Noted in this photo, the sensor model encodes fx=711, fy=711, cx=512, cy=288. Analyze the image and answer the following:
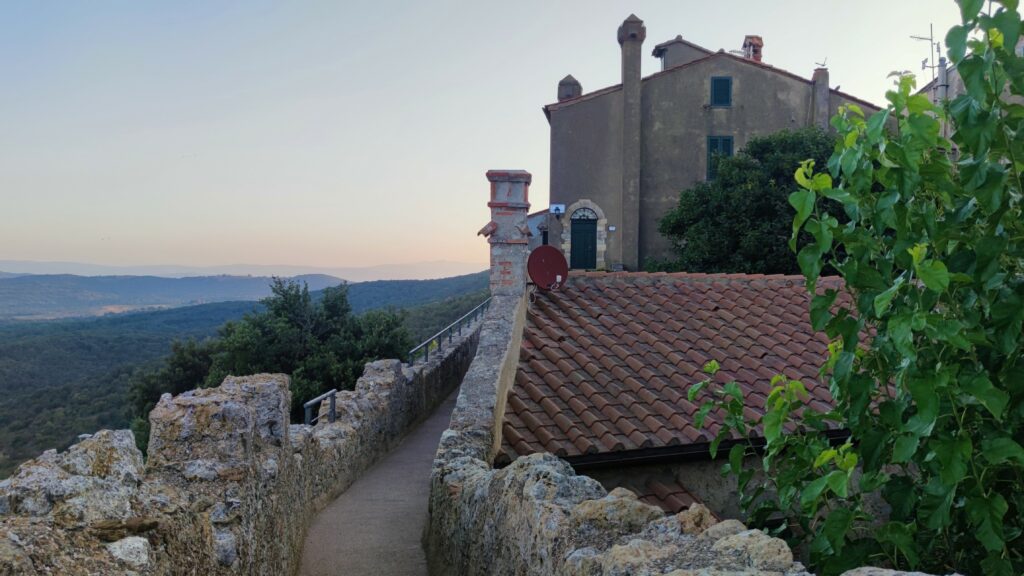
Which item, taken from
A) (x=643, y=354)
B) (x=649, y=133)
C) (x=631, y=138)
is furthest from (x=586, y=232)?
(x=643, y=354)

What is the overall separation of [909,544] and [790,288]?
7.66 meters

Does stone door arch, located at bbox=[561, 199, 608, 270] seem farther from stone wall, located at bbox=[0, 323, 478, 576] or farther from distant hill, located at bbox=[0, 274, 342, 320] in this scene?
distant hill, located at bbox=[0, 274, 342, 320]

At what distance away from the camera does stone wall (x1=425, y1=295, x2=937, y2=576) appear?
8.45ft

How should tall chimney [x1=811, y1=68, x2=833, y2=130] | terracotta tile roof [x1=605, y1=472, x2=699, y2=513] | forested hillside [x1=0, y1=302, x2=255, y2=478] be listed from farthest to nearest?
forested hillside [x1=0, y1=302, x2=255, y2=478] < tall chimney [x1=811, y1=68, x2=833, y2=130] < terracotta tile roof [x1=605, y1=472, x2=699, y2=513]

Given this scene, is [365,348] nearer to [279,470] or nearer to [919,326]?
[279,470]

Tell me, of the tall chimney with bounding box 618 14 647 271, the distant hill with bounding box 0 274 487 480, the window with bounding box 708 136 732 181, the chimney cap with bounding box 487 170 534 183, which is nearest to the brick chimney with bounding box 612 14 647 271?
the tall chimney with bounding box 618 14 647 271

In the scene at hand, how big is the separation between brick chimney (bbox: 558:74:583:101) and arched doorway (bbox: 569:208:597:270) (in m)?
6.95

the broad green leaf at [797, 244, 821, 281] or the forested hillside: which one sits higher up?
the broad green leaf at [797, 244, 821, 281]

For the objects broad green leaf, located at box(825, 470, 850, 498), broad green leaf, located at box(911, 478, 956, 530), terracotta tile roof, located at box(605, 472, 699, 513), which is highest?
broad green leaf, located at box(825, 470, 850, 498)

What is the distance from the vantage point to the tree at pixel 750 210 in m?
23.1

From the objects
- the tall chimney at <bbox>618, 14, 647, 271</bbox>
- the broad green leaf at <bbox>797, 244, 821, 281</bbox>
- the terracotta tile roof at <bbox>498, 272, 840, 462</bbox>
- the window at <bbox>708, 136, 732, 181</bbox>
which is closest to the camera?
the broad green leaf at <bbox>797, 244, 821, 281</bbox>

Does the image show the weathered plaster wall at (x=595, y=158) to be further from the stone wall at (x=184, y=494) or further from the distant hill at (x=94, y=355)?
the stone wall at (x=184, y=494)

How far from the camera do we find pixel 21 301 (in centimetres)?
11625

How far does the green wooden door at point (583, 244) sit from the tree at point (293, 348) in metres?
7.36
